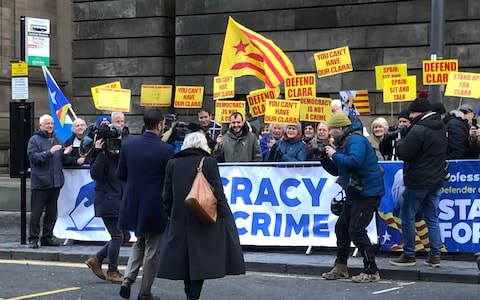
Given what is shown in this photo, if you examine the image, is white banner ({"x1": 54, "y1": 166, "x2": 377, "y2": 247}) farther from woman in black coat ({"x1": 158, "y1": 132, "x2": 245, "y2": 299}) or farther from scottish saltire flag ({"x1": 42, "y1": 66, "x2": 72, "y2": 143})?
scottish saltire flag ({"x1": 42, "y1": 66, "x2": 72, "y2": 143})

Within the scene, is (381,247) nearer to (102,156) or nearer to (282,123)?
(282,123)

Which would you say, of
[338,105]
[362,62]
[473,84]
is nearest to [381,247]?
[338,105]

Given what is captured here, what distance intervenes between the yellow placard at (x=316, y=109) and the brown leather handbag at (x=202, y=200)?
537 cm

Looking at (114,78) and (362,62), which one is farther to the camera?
(114,78)

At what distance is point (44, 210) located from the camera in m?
11.7

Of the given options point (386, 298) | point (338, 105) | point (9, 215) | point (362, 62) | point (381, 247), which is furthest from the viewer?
point (362, 62)

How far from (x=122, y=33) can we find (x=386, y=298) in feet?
50.5

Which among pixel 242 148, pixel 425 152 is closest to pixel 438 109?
pixel 425 152

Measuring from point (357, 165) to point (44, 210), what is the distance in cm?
520

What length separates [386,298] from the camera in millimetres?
7988

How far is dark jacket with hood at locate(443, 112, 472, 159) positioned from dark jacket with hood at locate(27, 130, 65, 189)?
210 inches

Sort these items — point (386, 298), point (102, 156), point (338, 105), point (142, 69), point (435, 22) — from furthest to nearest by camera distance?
point (142, 69) → point (435, 22) → point (338, 105) → point (102, 156) → point (386, 298)

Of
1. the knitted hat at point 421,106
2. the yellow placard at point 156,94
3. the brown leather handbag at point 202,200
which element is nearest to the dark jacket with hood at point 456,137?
the knitted hat at point 421,106

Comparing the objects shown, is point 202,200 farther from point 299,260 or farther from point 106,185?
point 299,260
